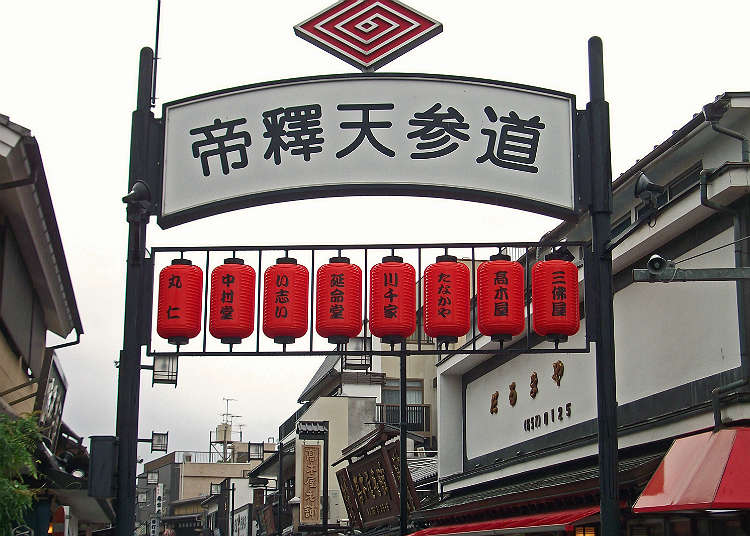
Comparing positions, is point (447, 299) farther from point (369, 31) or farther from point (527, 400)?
point (527, 400)

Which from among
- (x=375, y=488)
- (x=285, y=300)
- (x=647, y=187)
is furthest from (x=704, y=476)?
(x=375, y=488)

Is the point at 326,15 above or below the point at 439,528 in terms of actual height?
above

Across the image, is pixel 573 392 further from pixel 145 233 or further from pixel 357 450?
pixel 357 450

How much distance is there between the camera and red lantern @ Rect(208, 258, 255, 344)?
44.5 ft

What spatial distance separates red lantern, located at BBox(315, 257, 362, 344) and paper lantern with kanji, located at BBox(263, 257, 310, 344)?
0.69 feet

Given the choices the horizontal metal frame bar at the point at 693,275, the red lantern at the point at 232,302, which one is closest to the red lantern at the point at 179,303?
the red lantern at the point at 232,302

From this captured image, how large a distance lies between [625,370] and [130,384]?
991 cm

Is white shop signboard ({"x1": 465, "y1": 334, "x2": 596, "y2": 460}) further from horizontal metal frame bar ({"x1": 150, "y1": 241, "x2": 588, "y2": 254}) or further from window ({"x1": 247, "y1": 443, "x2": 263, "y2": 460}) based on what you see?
window ({"x1": 247, "y1": 443, "x2": 263, "y2": 460})

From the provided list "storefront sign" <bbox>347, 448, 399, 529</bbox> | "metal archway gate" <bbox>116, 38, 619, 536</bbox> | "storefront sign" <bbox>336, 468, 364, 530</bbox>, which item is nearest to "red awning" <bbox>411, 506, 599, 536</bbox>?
"metal archway gate" <bbox>116, 38, 619, 536</bbox>

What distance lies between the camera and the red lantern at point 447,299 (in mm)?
13625

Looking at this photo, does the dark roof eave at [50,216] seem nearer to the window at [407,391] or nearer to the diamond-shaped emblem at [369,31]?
the diamond-shaped emblem at [369,31]

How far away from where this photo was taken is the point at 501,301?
45.0 ft

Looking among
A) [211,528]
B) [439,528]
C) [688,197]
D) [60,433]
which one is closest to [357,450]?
[439,528]

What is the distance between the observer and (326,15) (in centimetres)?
1501
